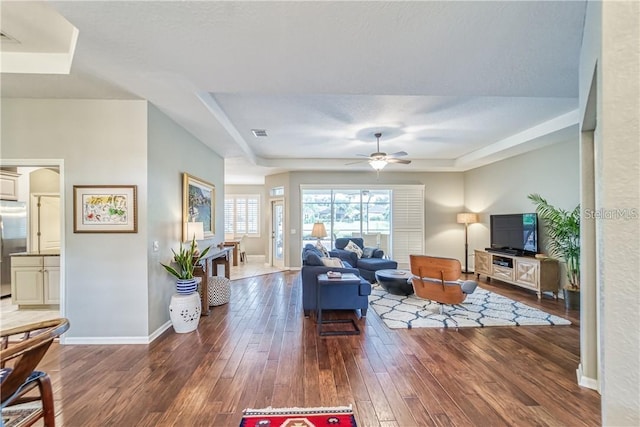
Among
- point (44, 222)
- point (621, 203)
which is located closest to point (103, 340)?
point (44, 222)

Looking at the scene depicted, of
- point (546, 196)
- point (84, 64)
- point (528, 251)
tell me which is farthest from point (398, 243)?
point (84, 64)

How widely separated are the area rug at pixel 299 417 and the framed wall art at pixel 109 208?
7.87ft

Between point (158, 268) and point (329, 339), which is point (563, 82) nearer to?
point (329, 339)

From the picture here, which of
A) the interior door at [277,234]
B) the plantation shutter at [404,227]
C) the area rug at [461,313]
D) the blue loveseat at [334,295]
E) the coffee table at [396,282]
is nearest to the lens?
the area rug at [461,313]

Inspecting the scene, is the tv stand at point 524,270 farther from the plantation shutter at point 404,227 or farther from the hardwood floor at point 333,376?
the plantation shutter at point 404,227

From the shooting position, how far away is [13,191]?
4965 mm

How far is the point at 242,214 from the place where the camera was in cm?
1071

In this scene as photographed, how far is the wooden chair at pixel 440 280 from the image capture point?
3.90 metres

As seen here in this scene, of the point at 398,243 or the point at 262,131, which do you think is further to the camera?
the point at 398,243

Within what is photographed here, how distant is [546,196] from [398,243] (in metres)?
3.57

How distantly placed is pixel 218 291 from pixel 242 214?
6.34m

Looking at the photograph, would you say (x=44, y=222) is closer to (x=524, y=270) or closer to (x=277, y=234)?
(x=277, y=234)

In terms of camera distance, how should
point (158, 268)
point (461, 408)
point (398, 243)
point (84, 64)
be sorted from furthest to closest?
point (398, 243)
point (158, 268)
point (84, 64)
point (461, 408)

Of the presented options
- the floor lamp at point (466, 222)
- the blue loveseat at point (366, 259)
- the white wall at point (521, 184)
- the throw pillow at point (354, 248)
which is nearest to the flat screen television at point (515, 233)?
the white wall at point (521, 184)
